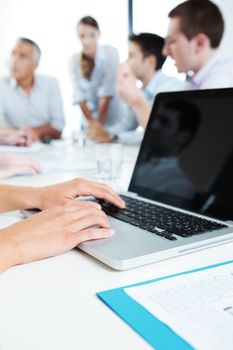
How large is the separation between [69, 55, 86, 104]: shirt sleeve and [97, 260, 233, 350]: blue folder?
312 cm

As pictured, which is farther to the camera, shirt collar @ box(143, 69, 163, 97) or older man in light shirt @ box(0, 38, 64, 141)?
older man in light shirt @ box(0, 38, 64, 141)

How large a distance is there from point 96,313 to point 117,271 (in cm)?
10

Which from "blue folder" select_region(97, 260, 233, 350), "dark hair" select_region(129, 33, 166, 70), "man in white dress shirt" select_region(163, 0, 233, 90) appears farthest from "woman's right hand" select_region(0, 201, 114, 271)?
"dark hair" select_region(129, 33, 166, 70)

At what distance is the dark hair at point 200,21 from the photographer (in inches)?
67.8

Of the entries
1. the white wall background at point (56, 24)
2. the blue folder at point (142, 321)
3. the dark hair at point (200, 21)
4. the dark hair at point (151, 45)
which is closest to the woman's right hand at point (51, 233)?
the blue folder at point (142, 321)

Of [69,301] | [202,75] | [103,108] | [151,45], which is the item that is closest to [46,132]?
[103,108]

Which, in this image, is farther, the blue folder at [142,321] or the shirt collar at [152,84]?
the shirt collar at [152,84]

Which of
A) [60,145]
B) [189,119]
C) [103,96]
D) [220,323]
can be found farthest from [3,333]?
[103,96]

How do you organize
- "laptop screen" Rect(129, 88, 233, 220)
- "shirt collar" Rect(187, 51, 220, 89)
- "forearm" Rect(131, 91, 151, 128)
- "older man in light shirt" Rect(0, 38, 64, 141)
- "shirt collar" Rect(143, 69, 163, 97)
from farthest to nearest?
1. "older man in light shirt" Rect(0, 38, 64, 141)
2. "shirt collar" Rect(143, 69, 163, 97)
3. "forearm" Rect(131, 91, 151, 128)
4. "shirt collar" Rect(187, 51, 220, 89)
5. "laptop screen" Rect(129, 88, 233, 220)

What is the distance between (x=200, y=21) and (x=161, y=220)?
4.38 feet

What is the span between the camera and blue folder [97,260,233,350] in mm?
330

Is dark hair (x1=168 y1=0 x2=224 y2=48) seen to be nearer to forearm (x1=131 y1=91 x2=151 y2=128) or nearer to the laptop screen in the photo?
forearm (x1=131 y1=91 x2=151 y2=128)

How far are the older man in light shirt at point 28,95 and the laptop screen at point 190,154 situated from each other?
2.18m

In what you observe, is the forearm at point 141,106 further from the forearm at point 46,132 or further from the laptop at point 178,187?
the forearm at point 46,132
